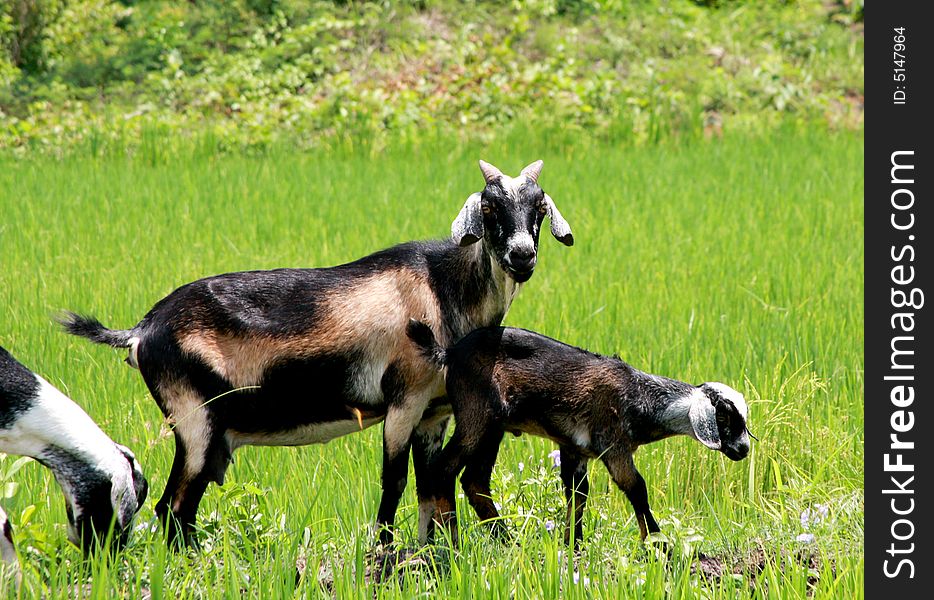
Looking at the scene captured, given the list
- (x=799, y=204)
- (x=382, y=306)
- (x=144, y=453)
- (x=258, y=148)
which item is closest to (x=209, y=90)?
(x=258, y=148)

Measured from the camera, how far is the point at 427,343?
3.82 m

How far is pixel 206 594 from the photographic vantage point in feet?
11.9

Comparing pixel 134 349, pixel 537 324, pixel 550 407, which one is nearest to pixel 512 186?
pixel 550 407

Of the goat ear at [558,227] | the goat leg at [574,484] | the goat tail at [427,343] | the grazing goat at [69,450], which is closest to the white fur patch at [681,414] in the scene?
the goat leg at [574,484]

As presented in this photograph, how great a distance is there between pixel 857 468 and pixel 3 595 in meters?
3.29

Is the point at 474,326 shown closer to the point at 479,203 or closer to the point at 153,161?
the point at 479,203

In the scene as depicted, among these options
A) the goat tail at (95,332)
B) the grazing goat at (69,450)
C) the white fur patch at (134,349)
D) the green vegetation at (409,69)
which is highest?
the green vegetation at (409,69)

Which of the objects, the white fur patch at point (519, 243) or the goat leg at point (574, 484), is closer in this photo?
the white fur patch at point (519, 243)

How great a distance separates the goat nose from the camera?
11.7ft

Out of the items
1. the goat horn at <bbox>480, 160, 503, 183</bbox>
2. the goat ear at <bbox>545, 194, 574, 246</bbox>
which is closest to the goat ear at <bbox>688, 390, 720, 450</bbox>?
the goat ear at <bbox>545, 194, 574, 246</bbox>

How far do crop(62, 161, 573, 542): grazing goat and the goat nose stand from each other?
247 mm

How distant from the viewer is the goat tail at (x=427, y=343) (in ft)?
12.5

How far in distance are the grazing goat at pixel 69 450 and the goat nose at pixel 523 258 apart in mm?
1307

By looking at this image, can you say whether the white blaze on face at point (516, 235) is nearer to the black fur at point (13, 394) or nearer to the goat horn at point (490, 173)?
the goat horn at point (490, 173)
